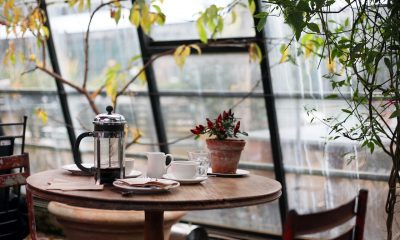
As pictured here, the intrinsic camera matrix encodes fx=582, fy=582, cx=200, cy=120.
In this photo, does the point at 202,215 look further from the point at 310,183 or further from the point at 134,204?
the point at 134,204

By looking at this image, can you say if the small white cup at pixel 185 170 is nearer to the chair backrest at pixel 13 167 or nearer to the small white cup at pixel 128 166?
the small white cup at pixel 128 166

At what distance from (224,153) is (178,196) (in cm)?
56

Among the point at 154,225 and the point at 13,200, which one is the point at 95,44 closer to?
the point at 13,200

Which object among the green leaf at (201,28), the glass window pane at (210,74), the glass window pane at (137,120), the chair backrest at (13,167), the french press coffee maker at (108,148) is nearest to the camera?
the french press coffee maker at (108,148)

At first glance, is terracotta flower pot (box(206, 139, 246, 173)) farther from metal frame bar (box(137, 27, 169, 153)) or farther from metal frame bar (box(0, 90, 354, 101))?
metal frame bar (box(137, 27, 169, 153))

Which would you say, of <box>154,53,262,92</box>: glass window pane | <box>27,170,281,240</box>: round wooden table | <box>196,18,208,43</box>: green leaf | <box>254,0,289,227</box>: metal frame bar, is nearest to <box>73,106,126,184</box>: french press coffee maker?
<box>27,170,281,240</box>: round wooden table

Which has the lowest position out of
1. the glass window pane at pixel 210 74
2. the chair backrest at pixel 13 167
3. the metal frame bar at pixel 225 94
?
the chair backrest at pixel 13 167

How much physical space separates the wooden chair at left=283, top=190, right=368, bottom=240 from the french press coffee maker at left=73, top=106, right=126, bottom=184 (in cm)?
98

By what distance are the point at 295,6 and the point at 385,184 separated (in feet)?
6.08

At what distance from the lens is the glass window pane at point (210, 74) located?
4184mm

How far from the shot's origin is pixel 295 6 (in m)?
2.09

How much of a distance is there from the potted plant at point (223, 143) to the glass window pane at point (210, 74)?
1.52m

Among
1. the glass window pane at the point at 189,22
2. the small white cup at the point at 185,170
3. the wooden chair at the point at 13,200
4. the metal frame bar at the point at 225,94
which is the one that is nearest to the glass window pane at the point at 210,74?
the metal frame bar at the point at 225,94

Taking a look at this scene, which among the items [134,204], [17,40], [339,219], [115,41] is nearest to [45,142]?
[17,40]
